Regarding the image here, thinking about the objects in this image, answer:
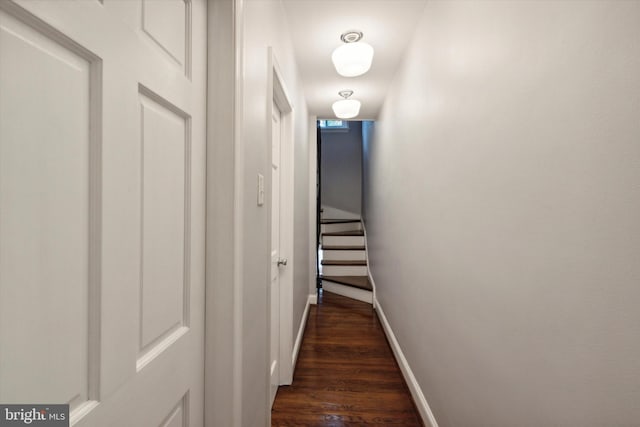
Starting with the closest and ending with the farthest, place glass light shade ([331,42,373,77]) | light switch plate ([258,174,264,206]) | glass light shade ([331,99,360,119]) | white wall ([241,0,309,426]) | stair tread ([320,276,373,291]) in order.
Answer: white wall ([241,0,309,426]), light switch plate ([258,174,264,206]), glass light shade ([331,42,373,77]), glass light shade ([331,99,360,119]), stair tread ([320,276,373,291])

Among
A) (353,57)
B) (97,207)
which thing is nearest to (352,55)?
(353,57)

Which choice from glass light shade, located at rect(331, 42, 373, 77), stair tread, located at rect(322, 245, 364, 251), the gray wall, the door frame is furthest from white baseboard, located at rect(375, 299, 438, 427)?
the gray wall

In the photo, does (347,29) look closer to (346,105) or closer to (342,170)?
(346,105)

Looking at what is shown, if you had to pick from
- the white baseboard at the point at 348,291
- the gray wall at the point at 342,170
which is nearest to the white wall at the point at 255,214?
the white baseboard at the point at 348,291

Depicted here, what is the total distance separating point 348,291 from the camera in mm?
4359

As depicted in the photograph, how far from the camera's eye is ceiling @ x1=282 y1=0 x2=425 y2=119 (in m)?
1.81

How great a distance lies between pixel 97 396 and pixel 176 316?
27 centimetres

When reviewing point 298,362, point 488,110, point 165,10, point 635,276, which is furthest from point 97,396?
point 298,362

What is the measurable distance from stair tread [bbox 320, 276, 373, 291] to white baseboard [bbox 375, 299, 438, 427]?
3.79 feet

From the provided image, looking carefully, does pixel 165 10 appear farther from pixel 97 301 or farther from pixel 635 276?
pixel 635 276

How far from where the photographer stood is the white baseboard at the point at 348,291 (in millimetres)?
4105

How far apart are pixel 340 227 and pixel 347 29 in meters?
4.08

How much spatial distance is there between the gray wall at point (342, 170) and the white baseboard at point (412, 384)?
3.40 metres

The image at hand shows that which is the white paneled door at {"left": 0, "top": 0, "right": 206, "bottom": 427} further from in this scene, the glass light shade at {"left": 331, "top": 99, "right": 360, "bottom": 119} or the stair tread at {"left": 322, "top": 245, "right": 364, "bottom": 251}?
the stair tread at {"left": 322, "top": 245, "right": 364, "bottom": 251}
